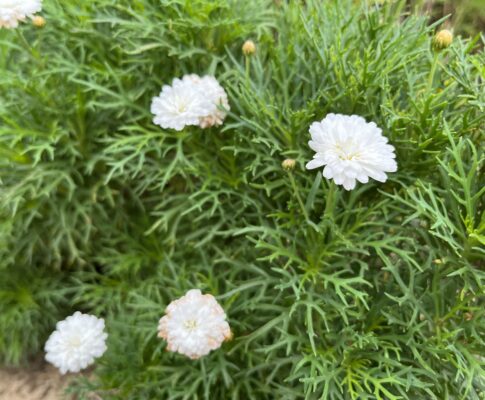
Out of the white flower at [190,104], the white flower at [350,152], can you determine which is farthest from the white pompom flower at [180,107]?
the white flower at [350,152]

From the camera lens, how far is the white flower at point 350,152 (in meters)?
1.04

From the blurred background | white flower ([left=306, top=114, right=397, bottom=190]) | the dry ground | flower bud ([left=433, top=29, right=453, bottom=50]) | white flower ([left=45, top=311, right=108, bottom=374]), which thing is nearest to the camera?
white flower ([left=306, top=114, right=397, bottom=190])

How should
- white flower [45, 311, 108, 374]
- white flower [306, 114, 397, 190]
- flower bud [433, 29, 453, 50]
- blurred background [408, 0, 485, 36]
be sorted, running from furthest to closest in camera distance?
blurred background [408, 0, 485, 36], white flower [45, 311, 108, 374], flower bud [433, 29, 453, 50], white flower [306, 114, 397, 190]

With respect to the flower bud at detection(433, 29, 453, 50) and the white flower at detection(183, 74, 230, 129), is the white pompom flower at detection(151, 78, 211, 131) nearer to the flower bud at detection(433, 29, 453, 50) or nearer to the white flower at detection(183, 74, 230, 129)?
the white flower at detection(183, 74, 230, 129)

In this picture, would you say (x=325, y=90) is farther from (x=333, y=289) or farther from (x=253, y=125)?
(x=333, y=289)

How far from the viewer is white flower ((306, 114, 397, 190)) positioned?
1.04 meters

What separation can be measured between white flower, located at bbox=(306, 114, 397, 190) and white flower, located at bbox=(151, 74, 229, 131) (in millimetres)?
398

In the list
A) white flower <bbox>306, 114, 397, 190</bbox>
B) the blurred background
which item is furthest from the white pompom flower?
the blurred background

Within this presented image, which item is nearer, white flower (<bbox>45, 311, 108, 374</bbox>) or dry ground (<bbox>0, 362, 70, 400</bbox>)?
white flower (<bbox>45, 311, 108, 374</bbox>)

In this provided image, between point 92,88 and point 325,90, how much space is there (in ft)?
2.21

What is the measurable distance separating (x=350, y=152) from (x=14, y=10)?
95 centimetres

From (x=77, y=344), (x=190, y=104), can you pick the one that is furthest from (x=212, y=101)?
(x=77, y=344)

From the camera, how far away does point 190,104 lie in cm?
138

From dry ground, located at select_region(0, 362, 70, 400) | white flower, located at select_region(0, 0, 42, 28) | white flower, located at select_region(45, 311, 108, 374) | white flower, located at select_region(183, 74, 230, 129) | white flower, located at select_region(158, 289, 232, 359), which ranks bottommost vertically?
dry ground, located at select_region(0, 362, 70, 400)
